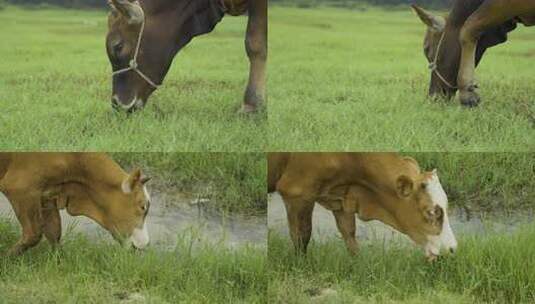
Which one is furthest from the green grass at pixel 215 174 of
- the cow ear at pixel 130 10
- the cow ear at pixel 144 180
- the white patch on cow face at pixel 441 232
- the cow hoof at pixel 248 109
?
the white patch on cow face at pixel 441 232

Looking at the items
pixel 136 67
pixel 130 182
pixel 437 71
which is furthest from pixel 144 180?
pixel 437 71

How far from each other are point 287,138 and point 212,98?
11.8 inches

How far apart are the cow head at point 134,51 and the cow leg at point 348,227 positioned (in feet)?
2.58

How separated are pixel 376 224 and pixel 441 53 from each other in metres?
0.64

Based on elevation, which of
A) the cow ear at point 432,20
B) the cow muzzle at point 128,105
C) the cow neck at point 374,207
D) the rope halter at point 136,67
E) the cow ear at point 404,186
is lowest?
the cow neck at point 374,207

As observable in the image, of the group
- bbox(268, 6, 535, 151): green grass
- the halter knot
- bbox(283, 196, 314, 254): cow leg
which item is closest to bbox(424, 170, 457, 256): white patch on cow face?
bbox(268, 6, 535, 151): green grass

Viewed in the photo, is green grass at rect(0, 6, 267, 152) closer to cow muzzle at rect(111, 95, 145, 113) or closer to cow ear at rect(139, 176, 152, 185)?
cow muzzle at rect(111, 95, 145, 113)

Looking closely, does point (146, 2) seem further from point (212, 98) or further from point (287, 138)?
point (287, 138)

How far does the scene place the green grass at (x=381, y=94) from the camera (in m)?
3.03

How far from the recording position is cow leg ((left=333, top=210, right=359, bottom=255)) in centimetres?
311

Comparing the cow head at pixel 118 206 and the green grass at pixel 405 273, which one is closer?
the green grass at pixel 405 273

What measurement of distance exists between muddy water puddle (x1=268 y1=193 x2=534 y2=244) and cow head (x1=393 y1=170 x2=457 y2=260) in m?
0.04

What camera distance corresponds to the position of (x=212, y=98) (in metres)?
3.10

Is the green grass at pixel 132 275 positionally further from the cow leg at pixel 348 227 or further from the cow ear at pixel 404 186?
the cow ear at pixel 404 186
